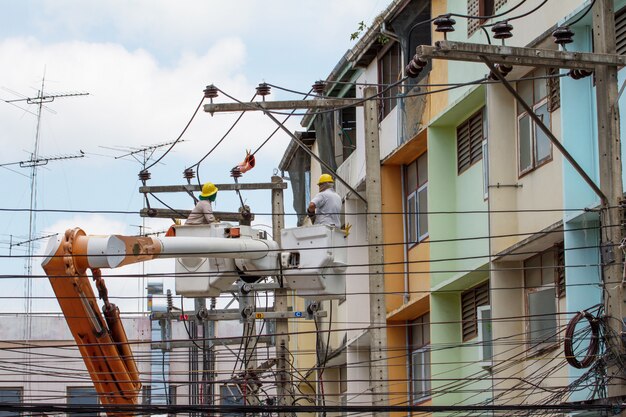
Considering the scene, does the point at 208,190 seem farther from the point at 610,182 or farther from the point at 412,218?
the point at 610,182

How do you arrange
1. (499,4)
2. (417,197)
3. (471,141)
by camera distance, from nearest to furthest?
1. (499,4)
2. (471,141)
3. (417,197)

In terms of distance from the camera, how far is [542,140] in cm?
2364

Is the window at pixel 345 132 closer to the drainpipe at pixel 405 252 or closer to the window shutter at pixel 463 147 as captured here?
the drainpipe at pixel 405 252

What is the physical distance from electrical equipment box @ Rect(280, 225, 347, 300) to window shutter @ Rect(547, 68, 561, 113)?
453 cm

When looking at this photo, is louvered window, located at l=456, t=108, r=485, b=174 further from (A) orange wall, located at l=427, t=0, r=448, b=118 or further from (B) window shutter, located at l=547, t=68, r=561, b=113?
(B) window shutter, located at l=547, t=68, r=561, b=113

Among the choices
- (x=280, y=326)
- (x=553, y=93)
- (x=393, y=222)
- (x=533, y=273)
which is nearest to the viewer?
(x=553, y=93)

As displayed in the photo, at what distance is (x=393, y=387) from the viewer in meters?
32.2

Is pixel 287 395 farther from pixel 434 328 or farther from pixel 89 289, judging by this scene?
pixel 89 289

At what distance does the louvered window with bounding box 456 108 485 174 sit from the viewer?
1054 inches

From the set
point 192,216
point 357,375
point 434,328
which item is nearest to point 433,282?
point 434,328

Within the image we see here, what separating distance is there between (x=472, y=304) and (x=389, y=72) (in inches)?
256

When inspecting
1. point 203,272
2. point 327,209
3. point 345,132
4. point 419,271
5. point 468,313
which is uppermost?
point 345,132

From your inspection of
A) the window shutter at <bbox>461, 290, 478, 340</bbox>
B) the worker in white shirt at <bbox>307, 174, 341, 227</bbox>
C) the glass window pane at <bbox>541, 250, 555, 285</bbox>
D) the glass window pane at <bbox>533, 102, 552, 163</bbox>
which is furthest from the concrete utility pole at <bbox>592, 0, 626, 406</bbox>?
the window shutter at <bbox>461, 290, 478, 340</bbox>

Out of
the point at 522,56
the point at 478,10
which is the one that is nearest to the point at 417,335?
the point at 478,10
